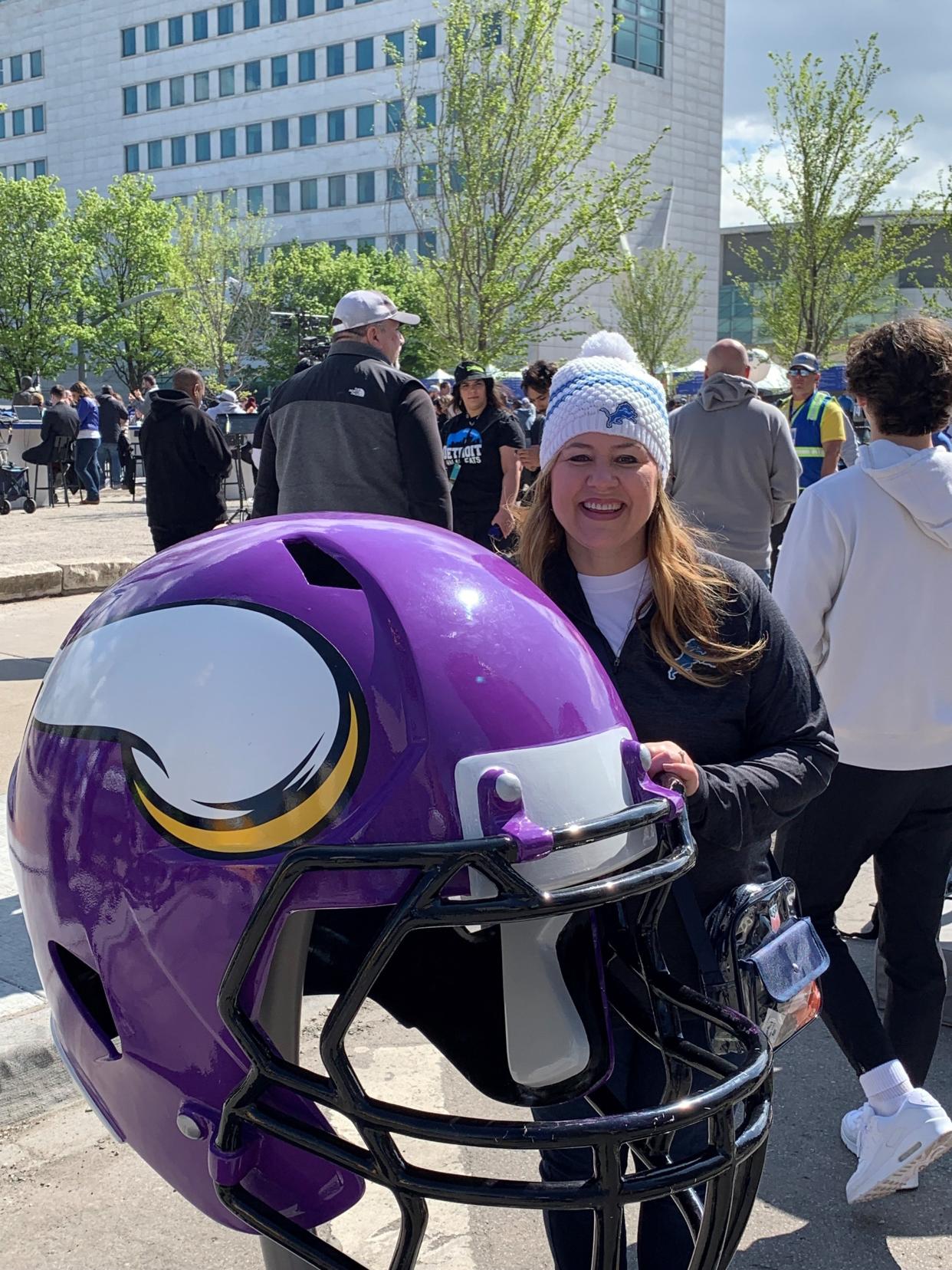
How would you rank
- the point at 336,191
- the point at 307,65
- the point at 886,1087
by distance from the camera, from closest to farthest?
the point at 886,1087
the point at 307,65
the point at 336,191

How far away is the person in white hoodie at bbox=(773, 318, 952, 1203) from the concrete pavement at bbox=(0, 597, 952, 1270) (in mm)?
206

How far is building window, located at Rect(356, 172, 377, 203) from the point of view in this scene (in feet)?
228

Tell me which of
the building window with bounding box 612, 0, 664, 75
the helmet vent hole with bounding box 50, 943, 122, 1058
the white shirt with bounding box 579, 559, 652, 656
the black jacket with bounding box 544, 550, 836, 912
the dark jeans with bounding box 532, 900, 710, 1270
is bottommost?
the dark jeans with bounding box 532, 900, 710, 1270

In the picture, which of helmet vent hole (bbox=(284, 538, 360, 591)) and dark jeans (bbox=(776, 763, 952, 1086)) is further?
dark jeans (bbox=(776, 763, 952, 1086))

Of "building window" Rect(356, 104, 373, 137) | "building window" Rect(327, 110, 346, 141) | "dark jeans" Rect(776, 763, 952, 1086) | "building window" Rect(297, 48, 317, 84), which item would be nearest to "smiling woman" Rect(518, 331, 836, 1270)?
"dark jeans" Rect(776, 763, 952, 1086)

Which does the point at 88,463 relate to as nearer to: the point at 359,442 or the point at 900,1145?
the point at 359,442

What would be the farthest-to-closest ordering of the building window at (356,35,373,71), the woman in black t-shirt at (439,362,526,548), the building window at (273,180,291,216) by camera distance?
the building window at (273,180,291,216)
the building window at (356,35,373,71)
the woman in black t-shirt at (439,362,526,548)

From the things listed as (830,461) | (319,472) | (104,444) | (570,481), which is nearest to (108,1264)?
(570,481)

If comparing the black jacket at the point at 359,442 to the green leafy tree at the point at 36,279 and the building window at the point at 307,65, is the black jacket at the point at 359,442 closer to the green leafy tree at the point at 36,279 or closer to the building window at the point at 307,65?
the green leafy tree at the point at 36,279

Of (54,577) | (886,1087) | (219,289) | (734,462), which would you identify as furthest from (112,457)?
(219,289)

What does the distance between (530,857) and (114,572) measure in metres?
10.7

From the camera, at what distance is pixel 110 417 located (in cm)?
2339

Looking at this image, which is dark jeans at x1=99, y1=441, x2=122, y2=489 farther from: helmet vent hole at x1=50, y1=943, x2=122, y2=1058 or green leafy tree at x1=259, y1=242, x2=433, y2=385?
green leafy tree at x1=259, y1=242, x2=433, y2=385

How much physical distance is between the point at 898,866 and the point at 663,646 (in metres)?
1.40
